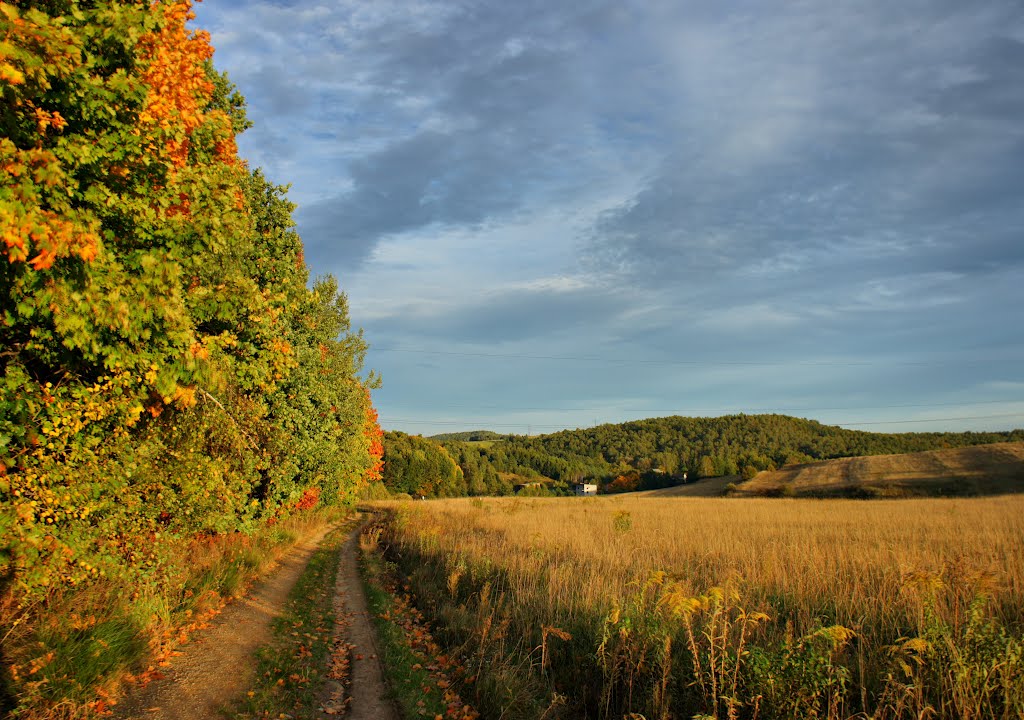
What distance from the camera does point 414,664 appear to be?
7.95 m

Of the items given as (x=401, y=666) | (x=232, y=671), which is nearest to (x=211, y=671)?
(x=232, y=671)

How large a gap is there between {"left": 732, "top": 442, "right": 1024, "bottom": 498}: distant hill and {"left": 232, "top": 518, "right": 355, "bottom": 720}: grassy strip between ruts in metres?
57.8

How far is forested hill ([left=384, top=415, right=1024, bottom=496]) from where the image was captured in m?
109

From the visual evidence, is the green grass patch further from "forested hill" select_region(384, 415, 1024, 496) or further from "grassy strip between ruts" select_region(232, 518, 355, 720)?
"forested hill" select_region(384, 415, 1024, 496)

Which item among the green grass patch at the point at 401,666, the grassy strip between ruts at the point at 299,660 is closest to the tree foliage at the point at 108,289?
the grassy strip between ruts at the point at 299,660

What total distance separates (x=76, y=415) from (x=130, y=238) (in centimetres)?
252

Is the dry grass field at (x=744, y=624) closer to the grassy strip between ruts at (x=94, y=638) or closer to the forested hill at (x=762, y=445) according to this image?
the grassy strip between ruts at (x=94, y=638)

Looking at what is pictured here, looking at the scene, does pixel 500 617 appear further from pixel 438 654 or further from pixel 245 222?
pixel 245 222

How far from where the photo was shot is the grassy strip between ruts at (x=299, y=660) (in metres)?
6.48

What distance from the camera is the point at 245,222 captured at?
8.66 metres

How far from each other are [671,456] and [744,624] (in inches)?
7146

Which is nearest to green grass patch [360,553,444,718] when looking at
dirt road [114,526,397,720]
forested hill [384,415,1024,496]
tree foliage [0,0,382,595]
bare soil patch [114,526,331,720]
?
dirt road [114,526,397,720]

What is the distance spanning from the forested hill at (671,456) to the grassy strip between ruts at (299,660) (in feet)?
296

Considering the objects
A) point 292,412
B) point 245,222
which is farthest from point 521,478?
point 245,222
